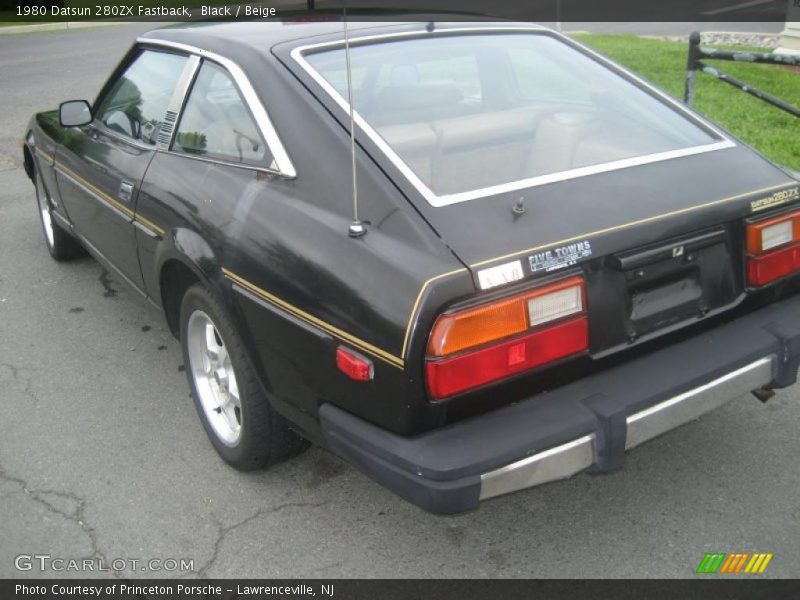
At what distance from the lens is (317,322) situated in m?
2.43

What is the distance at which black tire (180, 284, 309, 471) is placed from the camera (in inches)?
113

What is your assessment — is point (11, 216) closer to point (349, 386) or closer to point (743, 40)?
point (349, 386)

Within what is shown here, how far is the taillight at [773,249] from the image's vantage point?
107 inches

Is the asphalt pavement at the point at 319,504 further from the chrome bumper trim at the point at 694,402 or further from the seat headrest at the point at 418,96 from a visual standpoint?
the seat headrest at the point at 418,96

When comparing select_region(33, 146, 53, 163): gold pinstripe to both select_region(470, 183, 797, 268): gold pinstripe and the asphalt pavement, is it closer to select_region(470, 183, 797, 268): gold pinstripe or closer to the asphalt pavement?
the asphalt pavement

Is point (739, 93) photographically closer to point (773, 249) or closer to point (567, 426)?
point (773, 249)

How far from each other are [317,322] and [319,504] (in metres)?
0.90

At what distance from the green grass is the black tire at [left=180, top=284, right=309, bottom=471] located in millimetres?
4646

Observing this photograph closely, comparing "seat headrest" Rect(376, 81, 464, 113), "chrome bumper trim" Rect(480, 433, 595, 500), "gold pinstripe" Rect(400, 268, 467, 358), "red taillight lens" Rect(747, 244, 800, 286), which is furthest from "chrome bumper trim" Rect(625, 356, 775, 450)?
"seat headrest" Rect(376, 81, 464, 113)

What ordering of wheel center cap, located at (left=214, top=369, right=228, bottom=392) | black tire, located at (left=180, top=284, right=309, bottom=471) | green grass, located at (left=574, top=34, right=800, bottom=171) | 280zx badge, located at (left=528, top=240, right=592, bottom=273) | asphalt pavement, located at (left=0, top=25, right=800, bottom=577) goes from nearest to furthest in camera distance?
1. 280zx badge, located at (left=528, top=240, right=592, bottom=273)
2. asphalt pavement, located at (left=0, top=25, right=800, bottom=577)
3. black tire, located at (left=180, top=284, right=309, bottom=471)
4. wheel center cap, located at (left=214, top=369, right=228, bottom=392)
5. green grass, located at (left=574, top=34, right=800, bottom=171)

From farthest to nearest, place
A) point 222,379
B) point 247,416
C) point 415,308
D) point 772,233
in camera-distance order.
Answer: point 222,379 < point 247,416 < point 772,233 < point 415,308

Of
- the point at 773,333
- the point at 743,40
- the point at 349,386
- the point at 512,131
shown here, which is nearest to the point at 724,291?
the point at 773,333

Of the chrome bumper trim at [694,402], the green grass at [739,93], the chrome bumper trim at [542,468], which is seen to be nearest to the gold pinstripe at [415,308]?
the chrome bumper trim at [542,468]
